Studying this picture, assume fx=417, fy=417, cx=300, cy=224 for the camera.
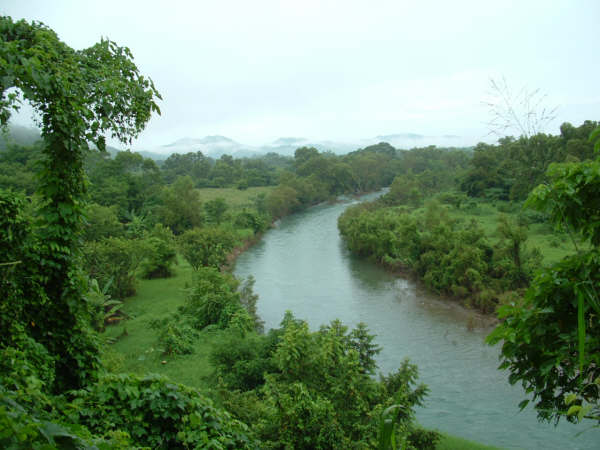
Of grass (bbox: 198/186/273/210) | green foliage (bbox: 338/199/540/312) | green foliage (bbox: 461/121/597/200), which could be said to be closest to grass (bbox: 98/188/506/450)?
green foliage (bbox: 338/199/540/312)

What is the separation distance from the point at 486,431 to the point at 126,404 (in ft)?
31.6

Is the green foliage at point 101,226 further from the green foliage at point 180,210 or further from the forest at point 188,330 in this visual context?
the green foliage at point 180,210

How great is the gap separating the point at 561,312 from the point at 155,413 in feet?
13.5

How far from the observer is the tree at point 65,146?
3973 millimetres

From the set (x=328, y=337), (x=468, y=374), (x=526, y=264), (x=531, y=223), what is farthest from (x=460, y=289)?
(x=328, y=337)

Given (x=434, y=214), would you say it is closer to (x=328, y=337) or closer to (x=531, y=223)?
(x=531, y=223)

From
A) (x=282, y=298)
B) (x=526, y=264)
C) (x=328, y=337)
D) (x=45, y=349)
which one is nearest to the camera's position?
(x=45, y=349)

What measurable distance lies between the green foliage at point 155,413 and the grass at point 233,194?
126 feet

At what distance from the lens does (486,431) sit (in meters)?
10.6

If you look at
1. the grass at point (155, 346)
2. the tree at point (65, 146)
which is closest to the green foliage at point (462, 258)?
the grass at point (155, 346)

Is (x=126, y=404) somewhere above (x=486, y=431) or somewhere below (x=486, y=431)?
above

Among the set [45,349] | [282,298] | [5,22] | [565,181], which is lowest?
[282,298]

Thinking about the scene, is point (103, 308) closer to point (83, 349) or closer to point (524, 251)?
point (83, 349)

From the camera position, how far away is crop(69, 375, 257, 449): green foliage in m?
4.25
